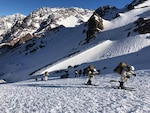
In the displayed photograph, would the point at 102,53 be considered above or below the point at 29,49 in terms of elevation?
below

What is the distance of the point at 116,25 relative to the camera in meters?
107

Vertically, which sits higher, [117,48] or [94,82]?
[117,48]

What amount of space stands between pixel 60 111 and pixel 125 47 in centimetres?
6072

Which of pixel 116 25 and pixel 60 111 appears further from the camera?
pixel 116 25

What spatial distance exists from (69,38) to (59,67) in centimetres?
6401

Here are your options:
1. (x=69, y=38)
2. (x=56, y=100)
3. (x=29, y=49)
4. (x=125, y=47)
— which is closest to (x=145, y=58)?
(x=125, y=47)

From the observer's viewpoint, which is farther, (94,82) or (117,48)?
(117,48)

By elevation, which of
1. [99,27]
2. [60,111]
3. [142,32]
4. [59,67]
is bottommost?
[60,111]

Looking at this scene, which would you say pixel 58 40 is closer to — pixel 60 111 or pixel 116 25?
pixel 116 25

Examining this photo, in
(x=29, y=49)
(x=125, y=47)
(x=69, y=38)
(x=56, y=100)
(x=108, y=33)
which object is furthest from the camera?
(x=29, y=49)

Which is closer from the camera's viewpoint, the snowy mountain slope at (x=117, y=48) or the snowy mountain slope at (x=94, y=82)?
the snowy mountain slope at (x=94, y=82)

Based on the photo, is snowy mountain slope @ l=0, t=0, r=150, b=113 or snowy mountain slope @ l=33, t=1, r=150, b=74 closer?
snowy mountain slope @ l=0, t=0, r=150, b=113

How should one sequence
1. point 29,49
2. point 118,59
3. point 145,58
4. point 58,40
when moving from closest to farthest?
point 145,58 → point 118,59 → point 58,40 → point 29,49

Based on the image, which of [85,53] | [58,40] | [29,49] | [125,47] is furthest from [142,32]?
[29,49]
